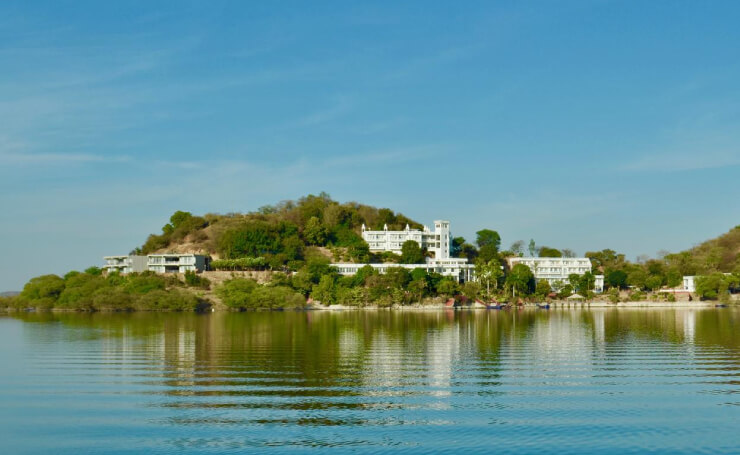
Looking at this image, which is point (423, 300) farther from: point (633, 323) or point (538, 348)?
point (538, 348)

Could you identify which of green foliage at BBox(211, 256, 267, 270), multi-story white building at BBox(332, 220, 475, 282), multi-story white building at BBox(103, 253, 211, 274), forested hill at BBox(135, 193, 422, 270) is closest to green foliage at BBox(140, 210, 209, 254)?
forested hill at BBox(135, 193, 422, 270)

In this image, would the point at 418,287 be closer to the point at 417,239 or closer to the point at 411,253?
the point at 411,253

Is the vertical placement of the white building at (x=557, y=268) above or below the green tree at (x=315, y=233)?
below

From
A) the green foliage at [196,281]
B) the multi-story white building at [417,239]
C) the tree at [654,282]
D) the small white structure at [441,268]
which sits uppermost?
the multi-story white building at [417,239]

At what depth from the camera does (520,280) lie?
332ft

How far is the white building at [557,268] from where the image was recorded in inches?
4400

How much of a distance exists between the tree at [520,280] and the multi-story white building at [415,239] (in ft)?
68.3

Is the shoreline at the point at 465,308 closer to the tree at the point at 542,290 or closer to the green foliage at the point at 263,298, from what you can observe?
the green foliage at the point at 263,298

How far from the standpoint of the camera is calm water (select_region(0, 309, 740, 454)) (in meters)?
19.0

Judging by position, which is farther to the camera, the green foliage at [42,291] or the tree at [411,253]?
the tree at [411,253]

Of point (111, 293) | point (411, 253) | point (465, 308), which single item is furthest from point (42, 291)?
point (465, 308)

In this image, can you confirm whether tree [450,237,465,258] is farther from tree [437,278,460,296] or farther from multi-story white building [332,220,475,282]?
tree [437,278,460,296]

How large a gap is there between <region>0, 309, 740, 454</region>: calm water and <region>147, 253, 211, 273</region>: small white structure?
224ft

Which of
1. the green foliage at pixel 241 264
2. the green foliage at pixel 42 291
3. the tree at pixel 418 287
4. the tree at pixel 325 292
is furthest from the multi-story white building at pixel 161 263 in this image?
the tree at pixel 418 287
